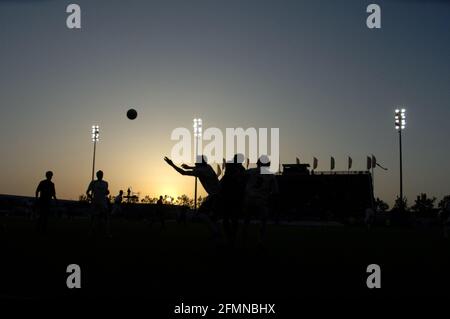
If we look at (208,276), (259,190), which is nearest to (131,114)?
(259,190)

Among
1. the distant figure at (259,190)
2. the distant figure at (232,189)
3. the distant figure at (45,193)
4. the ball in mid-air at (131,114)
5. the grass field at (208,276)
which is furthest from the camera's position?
the ball in mid-air at (131,114)

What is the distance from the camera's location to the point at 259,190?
13.4 metres

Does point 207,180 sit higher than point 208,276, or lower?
higher

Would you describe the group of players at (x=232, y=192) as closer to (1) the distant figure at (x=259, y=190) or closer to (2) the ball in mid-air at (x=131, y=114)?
(1) the distant figure at (x=259, y=190)

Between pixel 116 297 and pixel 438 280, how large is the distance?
186 inches

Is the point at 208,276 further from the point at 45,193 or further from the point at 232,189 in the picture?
the point at 45,193

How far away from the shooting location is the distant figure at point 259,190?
1308cm

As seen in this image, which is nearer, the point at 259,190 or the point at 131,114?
the point at 259,190

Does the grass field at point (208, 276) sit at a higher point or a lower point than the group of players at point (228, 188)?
lower

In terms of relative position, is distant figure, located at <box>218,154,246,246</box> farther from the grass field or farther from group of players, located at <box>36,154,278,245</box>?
the grass field

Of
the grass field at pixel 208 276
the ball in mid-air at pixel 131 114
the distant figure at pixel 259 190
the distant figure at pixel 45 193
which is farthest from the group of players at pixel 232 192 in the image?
the ball in mid-air at pixel 131 114
